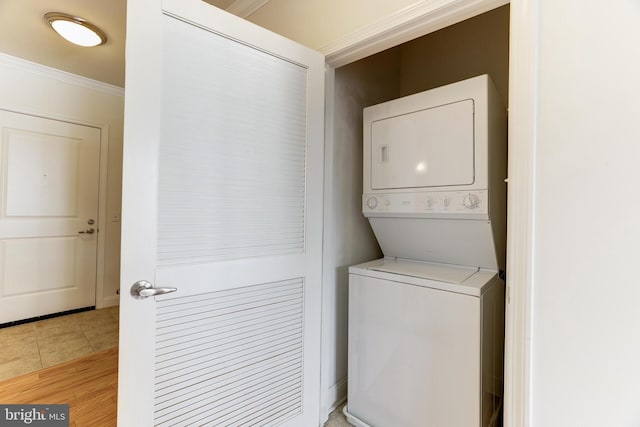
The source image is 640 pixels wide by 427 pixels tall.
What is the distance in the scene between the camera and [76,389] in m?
1.90

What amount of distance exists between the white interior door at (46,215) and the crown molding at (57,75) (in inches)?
17.8

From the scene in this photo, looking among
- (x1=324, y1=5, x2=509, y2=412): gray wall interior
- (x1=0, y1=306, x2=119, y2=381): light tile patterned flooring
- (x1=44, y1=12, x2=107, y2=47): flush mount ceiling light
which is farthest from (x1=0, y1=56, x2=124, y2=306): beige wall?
(x1=324, y1=5, x2=509, y2=412): gray wall interior

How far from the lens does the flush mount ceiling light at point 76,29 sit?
215cm

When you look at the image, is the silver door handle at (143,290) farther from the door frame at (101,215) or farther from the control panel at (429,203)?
the door frame at (101,215)

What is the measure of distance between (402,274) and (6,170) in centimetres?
369

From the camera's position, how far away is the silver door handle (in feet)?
3.43

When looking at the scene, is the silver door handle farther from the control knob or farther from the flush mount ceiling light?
the flush mount ceiling light

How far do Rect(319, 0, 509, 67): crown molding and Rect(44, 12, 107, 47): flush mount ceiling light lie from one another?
6.50 ft

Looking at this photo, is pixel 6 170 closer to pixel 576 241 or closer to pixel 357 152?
pixel 357 152

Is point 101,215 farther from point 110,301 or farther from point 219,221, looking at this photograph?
point 219,221

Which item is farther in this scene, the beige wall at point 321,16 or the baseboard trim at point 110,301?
the baseboard trim at point 110,301

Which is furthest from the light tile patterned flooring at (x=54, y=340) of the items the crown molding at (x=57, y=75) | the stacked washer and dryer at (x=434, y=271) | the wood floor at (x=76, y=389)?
the crown molding at (x=57, y=75)

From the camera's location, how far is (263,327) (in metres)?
1.37
